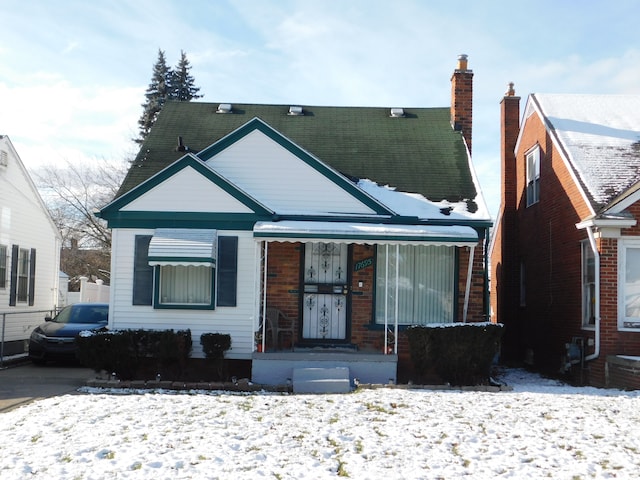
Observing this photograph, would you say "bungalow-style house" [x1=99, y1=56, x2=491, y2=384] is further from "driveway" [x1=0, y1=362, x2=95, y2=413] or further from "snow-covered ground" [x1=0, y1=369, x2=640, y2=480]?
"snow-covered ground" [x1=0, y1=369, x2=640, y2=480]

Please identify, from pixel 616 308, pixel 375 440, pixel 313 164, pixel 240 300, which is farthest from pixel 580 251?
pixel 375 440

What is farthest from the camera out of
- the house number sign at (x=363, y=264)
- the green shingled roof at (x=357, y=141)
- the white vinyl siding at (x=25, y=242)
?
the white vinyl siding at (x=25, y=242)

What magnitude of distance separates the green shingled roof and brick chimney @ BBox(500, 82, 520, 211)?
6.32ft

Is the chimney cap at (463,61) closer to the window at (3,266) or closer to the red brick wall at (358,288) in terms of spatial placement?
the red brick wall at (358,288)

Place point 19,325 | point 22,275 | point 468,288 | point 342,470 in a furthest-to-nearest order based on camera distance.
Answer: point 22,275
point 19,325
point 468,288
point 342,470

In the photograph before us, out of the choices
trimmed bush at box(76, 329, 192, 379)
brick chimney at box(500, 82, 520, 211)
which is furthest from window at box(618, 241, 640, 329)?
trimmed bush at box(76, 329, 192, 379)

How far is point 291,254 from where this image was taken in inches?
530

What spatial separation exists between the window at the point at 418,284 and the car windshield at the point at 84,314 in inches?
272

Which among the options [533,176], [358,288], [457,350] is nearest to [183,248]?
[358,288]

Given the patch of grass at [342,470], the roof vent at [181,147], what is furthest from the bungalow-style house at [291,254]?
the patch of grass at [342,470]

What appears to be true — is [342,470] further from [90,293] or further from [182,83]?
[182,83]

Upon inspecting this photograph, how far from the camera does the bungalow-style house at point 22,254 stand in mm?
17281

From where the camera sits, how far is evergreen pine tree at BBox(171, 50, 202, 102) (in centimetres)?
4141

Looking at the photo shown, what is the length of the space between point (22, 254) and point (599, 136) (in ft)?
48.4
